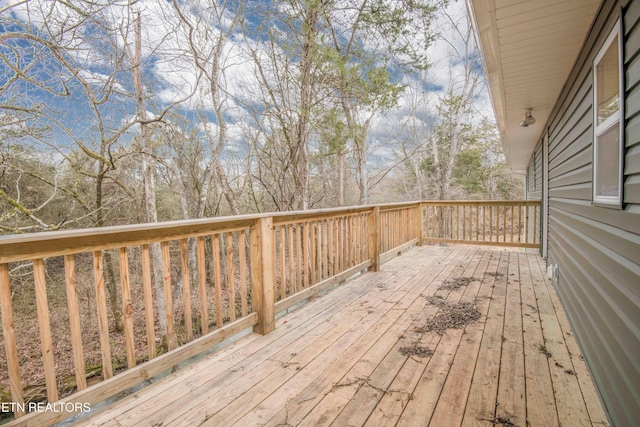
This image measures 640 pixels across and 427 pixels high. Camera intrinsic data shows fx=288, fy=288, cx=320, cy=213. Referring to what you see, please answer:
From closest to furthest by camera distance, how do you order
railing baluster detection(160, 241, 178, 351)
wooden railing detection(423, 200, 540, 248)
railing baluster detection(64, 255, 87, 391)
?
railing baluster detection(64, 255, 87, 391), railing baluster detection(160, 241, 178, 351), wooden railing detection(423, 200, 540, 248)

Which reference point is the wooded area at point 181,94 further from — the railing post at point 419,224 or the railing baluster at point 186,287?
the railing baluster at point 186,287

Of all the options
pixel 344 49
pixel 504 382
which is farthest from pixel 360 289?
pixel 344 49

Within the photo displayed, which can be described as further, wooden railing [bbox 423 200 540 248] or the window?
wooden railing [bbox 423 200 540 248]

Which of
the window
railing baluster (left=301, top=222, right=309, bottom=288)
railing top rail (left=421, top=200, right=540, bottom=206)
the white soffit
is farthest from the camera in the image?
railing top rail (left=421, top=200, right=540, bottom=206)

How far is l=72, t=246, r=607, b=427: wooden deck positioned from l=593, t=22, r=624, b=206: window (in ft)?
3.68

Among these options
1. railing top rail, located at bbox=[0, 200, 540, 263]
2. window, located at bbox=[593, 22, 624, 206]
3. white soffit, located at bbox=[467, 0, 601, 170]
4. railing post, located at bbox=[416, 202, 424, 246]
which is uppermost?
white soffit, located at bbox=[467, 0, 601, 170]

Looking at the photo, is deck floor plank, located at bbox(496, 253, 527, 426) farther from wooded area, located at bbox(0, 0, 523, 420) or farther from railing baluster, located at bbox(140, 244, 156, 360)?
wooded area, located at bbox(0, 0, 523, 420)

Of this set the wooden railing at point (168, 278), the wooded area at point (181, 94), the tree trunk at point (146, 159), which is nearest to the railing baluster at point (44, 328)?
the wooden railing at point (168, 278)

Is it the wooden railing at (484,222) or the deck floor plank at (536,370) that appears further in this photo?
the wooden railing at (484,222)

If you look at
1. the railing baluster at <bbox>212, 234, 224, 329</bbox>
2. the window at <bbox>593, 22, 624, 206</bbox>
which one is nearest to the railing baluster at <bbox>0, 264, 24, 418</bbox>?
the railing baluster at <bbox>212, 234, 224, 329</bbox>

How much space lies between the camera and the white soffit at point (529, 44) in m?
1.93

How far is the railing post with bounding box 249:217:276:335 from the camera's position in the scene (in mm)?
2381

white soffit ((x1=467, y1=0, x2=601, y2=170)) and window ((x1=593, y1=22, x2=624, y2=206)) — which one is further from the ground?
white soffit ((x1=467, y1=0, x2=601, y2=170))

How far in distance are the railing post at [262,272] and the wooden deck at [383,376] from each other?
15 centimetres
